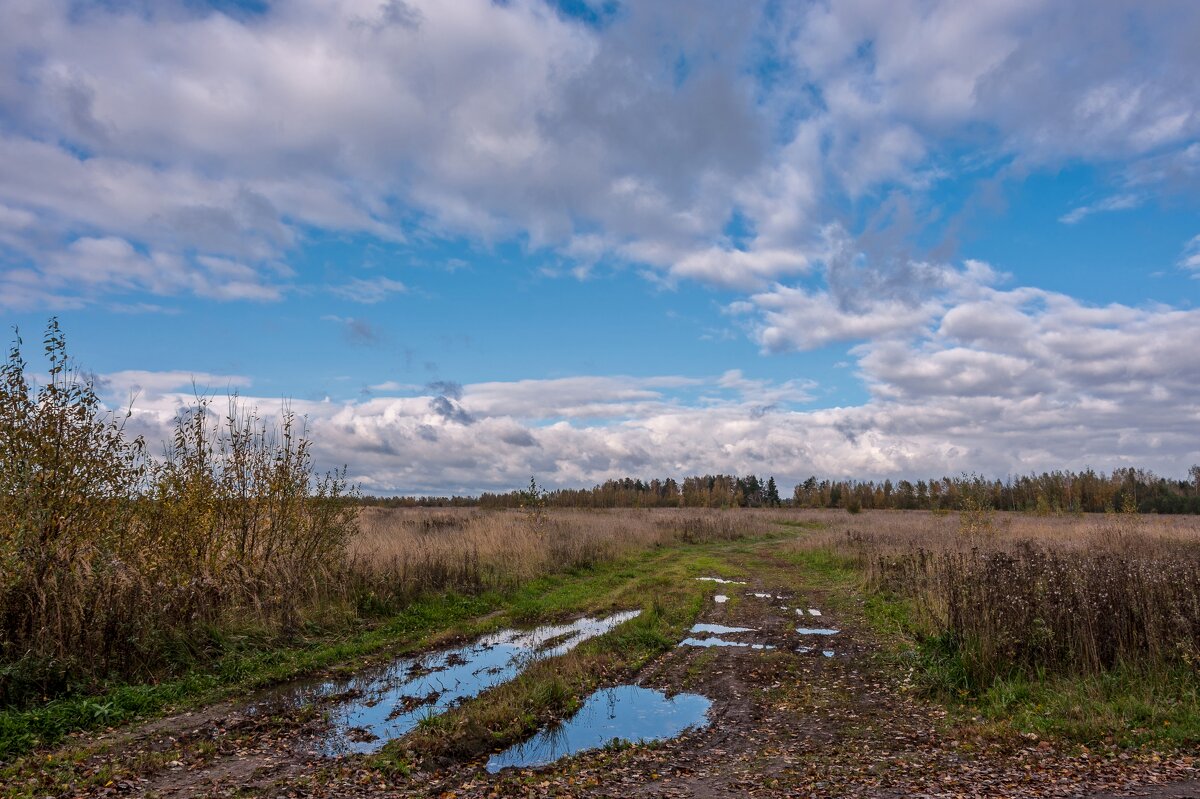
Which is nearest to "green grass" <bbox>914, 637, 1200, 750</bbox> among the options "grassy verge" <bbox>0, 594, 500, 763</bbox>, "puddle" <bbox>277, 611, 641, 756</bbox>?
"puddle" <bbox>277, 611, 641, 756</bbox>

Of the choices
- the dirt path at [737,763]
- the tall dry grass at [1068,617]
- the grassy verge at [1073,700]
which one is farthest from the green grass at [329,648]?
the tall dry grass at [1068,617]

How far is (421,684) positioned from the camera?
34.2 feet

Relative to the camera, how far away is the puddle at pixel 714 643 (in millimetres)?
12759

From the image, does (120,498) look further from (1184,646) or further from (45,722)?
(1184,646)

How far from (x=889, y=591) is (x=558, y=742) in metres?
12.1

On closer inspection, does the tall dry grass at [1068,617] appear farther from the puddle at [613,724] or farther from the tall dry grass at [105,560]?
the tall dry grass at [105,560]

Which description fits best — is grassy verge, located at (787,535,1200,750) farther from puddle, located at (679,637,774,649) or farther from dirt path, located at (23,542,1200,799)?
puddle, located at (679,637,774,649)

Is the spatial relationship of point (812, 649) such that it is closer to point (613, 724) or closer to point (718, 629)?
point (718, 629)

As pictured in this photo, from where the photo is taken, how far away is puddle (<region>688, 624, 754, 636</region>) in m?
14.0

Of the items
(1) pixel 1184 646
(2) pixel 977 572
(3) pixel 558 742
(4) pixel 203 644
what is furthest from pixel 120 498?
(1) pixel 1184 646

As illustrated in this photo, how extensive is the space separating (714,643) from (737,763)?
5.85 m

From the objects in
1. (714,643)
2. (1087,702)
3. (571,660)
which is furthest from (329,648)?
(1087,702)

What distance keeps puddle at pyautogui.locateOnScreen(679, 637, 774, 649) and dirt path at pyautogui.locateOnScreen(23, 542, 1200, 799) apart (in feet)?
8.80

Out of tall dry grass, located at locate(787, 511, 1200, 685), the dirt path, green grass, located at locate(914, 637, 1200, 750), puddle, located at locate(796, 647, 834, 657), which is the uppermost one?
tall dry grass, located at locate(787, 511, 1200, 685)
